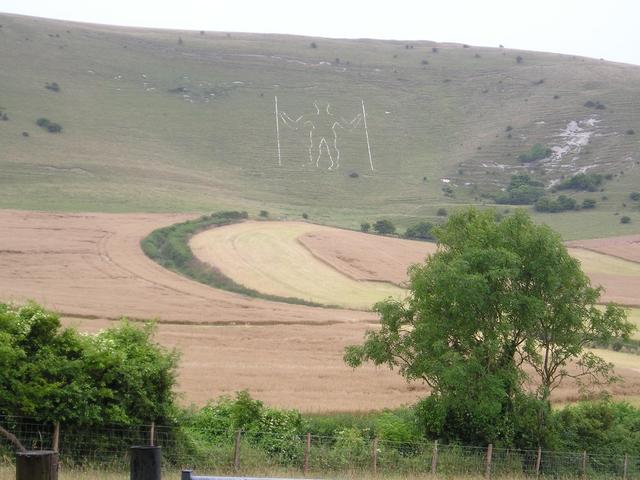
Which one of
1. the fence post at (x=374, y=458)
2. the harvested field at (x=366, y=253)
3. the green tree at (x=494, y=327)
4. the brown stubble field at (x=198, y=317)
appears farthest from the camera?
the harvested field at (x=366, y=253)

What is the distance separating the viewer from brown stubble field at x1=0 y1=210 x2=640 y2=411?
32.4 metres

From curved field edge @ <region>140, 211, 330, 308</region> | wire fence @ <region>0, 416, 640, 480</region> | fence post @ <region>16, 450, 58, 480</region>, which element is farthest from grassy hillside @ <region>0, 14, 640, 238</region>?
fence post @ <region>16, 450, 58, 480</region>

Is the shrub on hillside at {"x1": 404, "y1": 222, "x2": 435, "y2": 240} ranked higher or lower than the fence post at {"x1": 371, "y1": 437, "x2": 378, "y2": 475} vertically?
higher

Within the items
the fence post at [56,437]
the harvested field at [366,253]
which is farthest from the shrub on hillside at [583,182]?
the fence post at [56,437]

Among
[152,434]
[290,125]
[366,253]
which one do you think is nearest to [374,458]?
[152,434]

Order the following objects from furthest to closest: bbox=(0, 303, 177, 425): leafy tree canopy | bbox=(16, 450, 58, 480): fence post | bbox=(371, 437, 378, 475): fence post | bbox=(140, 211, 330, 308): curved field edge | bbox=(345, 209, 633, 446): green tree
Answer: bbox=(140, 211, 330, 308): curved field edge < bbox=(345, 209, 633, 446): green tree < bbox=(371, 437, 378, 475): fence post < bbox=(0, 303, 177, 425): leafy tree canopy < bbox=(16, 450, 58, 480): fence post

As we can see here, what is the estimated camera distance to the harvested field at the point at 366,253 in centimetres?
6956

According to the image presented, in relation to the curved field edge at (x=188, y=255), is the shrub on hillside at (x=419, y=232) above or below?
above

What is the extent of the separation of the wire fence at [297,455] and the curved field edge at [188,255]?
113 ft

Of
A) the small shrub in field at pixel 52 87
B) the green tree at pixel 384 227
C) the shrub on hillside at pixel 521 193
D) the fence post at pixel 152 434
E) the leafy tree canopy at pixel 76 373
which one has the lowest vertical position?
the fence post at pixel 152 434

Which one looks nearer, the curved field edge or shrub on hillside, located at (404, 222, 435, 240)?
the curved field edge

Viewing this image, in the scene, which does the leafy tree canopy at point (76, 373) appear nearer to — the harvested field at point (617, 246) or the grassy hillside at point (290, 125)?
the harvested field at point (617, 246)

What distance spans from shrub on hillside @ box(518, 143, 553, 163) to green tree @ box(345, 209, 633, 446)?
120 m

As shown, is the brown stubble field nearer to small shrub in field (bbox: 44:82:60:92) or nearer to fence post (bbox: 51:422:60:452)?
fence post (bbox: 51:422:60:452)
